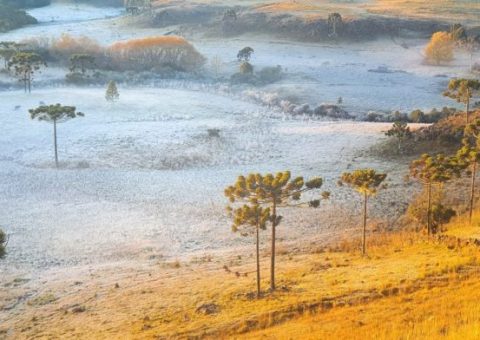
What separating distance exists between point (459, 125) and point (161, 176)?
76.0ft

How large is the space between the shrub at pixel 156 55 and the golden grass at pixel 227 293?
2519 inches

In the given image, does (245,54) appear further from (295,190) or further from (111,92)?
(295,190)

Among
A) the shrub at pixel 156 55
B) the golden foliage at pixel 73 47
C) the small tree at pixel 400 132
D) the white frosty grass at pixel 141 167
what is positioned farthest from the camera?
the golden foliage at pixel 73 47

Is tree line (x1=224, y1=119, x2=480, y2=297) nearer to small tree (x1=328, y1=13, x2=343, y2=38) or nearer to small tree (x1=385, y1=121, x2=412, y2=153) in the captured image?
small tree (x1=385, y1=121, x2=412, y2=153)

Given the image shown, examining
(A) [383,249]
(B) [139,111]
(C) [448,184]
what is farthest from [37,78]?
(A) [383,249]

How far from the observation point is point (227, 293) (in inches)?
1011

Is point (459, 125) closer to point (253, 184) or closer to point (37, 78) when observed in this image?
point (253, 184)

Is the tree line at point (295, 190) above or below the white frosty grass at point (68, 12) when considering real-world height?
below

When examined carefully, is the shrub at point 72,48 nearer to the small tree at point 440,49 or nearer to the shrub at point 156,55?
the shrub at point 156,55

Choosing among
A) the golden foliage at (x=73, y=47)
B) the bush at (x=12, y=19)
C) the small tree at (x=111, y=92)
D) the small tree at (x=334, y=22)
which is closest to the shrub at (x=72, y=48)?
the golden foliage at (x=73, y=47)

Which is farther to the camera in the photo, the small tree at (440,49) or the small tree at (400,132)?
the small tree at (440,49)

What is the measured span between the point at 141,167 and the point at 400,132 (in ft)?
64.5

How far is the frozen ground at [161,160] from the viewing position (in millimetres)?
35500

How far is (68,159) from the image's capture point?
1925 inches
